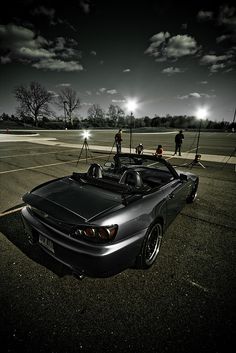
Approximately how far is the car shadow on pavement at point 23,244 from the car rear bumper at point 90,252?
481 millimetres

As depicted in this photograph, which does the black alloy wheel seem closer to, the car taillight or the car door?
the car door

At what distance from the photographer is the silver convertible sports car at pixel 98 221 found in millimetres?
2084

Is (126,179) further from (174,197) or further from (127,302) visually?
(127,302)

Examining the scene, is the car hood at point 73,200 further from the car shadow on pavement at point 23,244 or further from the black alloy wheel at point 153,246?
the car shadow on pavement at point 23,244

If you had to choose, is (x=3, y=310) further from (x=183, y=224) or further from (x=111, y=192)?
(x=183, y=224)

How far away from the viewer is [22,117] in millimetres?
67562

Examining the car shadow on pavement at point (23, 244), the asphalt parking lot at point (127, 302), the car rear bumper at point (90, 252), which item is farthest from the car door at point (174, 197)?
the car shadow on pavement at point (23, 244)

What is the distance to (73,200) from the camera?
100 inches

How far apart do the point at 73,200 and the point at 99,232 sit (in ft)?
2.23

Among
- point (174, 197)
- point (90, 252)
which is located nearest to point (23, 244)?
point (90, 252)

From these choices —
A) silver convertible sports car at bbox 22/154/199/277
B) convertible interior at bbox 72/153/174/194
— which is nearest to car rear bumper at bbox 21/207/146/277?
silver convertible sports car at bbox 22/154/199/277

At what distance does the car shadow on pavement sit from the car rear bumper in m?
0.48

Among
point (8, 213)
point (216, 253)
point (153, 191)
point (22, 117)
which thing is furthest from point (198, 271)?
point (22, 117)

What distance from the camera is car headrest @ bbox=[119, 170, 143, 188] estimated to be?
9.70ft
